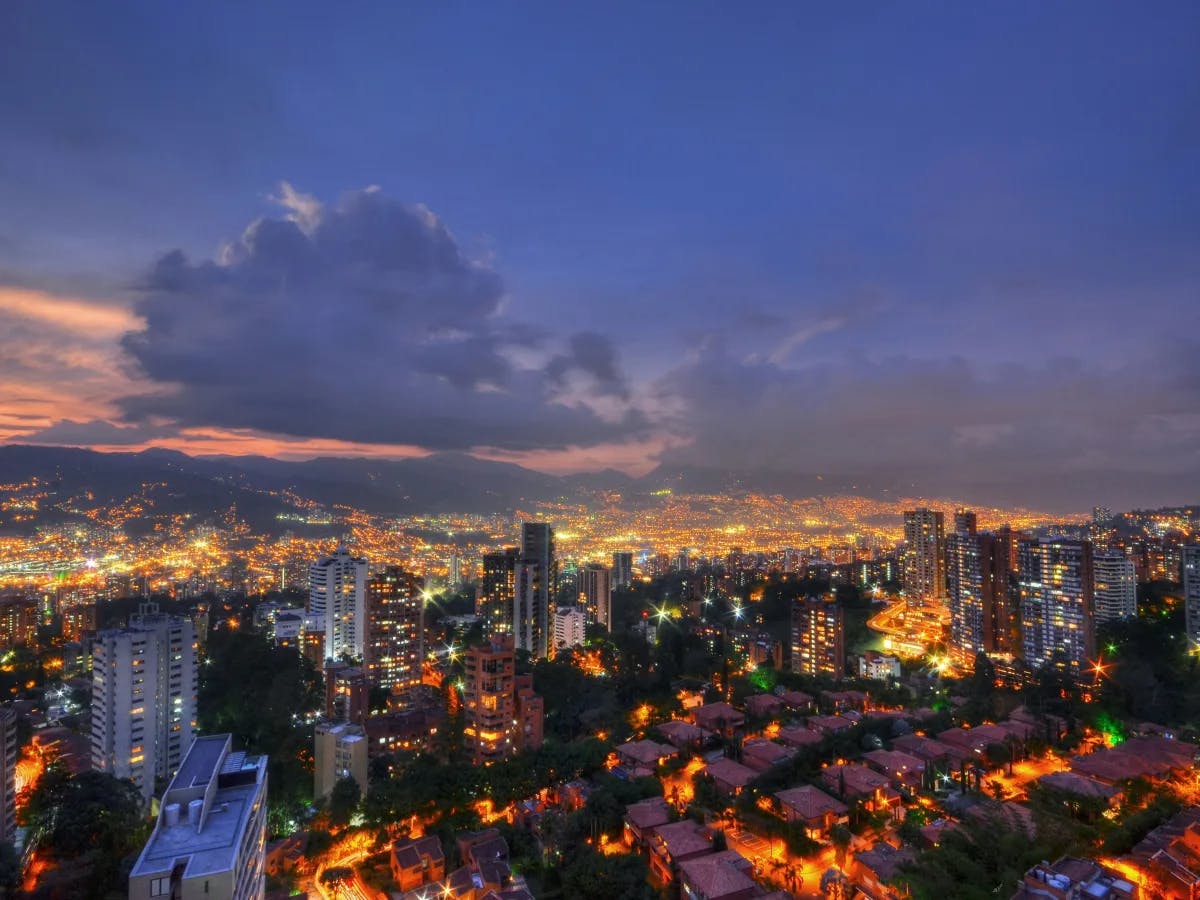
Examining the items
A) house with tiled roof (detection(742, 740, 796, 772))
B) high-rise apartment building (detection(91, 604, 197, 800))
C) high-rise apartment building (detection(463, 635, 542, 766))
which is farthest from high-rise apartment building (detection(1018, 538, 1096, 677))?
high-rise apartment building (detection(91, 604, 197, 800))

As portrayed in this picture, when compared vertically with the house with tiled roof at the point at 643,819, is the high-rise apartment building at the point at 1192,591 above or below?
above

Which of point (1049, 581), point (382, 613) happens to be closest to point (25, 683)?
point (382, 613)

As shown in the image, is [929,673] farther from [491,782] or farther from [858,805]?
[491,782]

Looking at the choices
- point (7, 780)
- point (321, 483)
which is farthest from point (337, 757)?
point (321, 483)

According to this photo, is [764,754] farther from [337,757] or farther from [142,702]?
[142,702]

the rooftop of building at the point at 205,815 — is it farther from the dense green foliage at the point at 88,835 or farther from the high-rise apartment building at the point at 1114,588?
the high-rise apartment building at the point at 1114,588

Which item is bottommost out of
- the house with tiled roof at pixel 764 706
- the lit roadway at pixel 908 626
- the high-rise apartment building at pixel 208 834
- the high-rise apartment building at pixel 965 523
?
the lit roadway at pixel 908 626

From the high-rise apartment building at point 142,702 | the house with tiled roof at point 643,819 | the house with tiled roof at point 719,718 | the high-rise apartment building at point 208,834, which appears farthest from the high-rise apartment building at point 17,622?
the house with tiled roof at point 643,819
